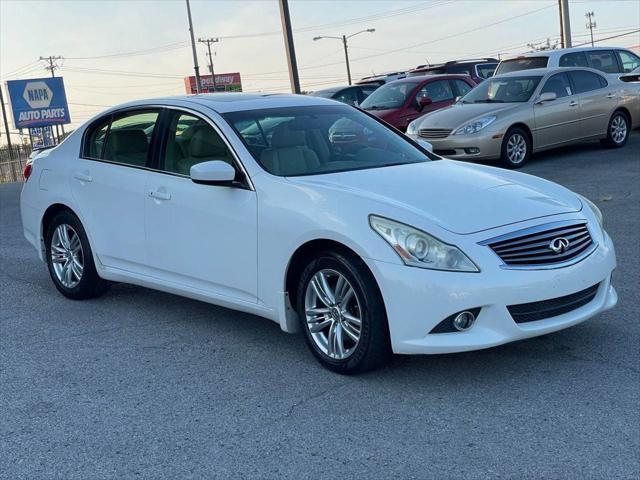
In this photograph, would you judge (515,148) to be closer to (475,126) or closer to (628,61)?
(475,126)

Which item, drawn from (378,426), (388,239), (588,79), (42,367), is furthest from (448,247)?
(588,79)

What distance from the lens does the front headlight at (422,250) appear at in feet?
13.9

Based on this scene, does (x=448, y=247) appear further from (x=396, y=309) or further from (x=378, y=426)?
(x=378, y=426)

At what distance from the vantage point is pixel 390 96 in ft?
56.0

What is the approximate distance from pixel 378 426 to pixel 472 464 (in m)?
0.57

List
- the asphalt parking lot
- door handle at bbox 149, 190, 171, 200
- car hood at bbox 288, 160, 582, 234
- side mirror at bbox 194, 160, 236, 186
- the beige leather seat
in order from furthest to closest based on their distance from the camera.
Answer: door handle at bbox 149, 190, 171, 200, the beige leather seat, side mirror at bbox 194, 160, 236, 186, car hood at bbox 288, 160, 582, 234, the asphalt parking lot

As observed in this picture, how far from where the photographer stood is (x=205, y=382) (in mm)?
4695

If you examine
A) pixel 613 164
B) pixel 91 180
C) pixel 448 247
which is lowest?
pixel 613 164

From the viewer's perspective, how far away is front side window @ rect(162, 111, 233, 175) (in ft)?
17.7

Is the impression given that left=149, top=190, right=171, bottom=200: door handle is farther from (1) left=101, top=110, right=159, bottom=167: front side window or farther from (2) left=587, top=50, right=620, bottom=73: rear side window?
(2) left=587, top=50, right=620, bottom=73: rear side window

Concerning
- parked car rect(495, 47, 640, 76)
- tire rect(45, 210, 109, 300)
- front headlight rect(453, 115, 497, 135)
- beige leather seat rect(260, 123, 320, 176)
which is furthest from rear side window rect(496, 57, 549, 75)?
beige leather seat rect(260, 123, 320, 176)

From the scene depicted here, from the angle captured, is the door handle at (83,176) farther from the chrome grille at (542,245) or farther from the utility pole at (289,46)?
the utility pole at (289,46)

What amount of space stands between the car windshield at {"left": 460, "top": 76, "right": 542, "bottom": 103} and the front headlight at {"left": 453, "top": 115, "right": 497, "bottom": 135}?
90cm

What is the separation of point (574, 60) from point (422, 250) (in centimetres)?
1321
